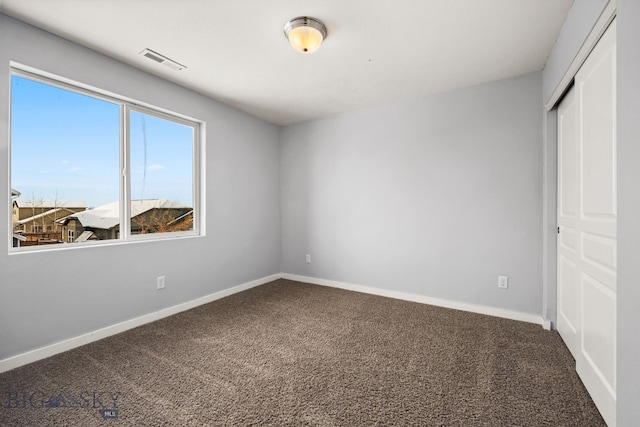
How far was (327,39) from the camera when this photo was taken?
221cm

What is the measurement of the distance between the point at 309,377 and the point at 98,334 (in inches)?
73.7

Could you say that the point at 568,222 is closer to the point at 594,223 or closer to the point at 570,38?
the point at 594,223

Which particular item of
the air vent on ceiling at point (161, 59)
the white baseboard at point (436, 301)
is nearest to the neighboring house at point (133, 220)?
the air vent on ceiling at point (161, 59)

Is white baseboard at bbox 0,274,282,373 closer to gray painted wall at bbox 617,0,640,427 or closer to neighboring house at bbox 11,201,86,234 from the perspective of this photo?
neighboring house at bbox 11,201,86,234

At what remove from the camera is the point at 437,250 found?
326 centimetres

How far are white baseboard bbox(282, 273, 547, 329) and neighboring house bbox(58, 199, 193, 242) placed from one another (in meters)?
1.93

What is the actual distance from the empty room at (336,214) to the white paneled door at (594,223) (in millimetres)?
20

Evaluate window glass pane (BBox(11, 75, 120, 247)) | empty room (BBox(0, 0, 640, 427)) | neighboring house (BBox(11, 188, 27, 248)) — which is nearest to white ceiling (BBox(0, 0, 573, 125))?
empty room (BBox(0, 0, 640, 427))

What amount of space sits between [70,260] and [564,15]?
158 inches

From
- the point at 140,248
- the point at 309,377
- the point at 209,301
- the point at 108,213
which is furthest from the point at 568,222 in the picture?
the point at 108,213

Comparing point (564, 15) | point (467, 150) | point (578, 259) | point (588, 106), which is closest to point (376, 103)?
point (467, 150)

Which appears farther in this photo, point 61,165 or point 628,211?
point 61,165

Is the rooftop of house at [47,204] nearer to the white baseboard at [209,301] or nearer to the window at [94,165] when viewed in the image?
the window at [94,165]

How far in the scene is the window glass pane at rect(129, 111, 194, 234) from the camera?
280 cm
